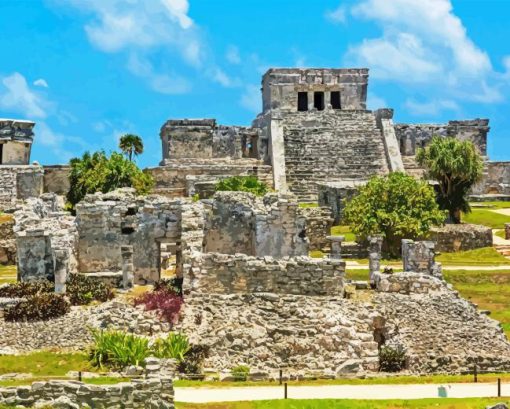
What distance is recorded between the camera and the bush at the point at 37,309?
84.3 feet

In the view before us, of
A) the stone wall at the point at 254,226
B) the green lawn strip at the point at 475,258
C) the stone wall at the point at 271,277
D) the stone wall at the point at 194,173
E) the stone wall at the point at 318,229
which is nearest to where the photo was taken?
the stone wall at the point at 271,277

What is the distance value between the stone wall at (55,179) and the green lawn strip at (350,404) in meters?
50.0

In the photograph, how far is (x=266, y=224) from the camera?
3022 centimetres

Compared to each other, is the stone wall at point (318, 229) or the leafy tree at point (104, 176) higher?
the leafy tree at point (104, 176)

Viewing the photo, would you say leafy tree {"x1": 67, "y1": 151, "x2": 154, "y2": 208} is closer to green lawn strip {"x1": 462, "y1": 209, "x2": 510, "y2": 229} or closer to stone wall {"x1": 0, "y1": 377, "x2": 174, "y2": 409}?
green lawn strip {"x1": 462, "y1": 209, "x2": 510, "y2": 229}

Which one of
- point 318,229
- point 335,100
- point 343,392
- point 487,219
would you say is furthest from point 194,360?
point 335,100

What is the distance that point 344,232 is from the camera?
5241cm

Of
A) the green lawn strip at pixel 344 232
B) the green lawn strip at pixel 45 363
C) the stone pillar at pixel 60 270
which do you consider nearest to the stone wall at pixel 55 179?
the green lawn strip at pixel 344 232

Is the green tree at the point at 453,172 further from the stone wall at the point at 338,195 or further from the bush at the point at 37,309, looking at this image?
the bush at the point at 37,309

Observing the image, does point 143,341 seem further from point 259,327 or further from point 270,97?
point 270,97

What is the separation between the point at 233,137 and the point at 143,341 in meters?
50.3

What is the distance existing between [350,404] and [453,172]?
37277 millimetres

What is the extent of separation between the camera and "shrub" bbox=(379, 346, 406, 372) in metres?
23.4

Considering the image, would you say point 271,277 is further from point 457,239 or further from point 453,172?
point 453,172
